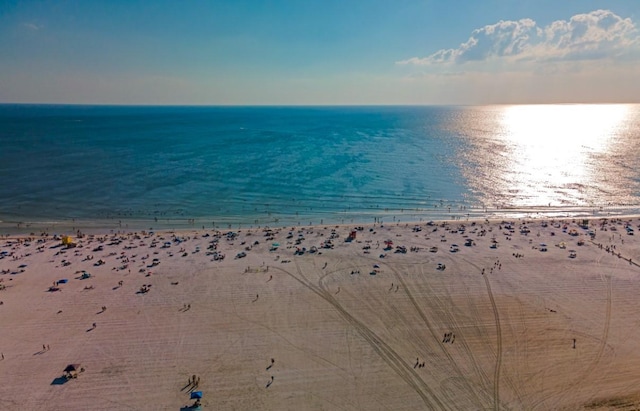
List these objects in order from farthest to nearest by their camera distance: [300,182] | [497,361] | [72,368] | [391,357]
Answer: [300,182] → [391,357] → [497,361] → [72,368]

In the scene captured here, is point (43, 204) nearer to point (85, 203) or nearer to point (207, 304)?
point (85, 203)

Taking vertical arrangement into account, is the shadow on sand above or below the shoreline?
below

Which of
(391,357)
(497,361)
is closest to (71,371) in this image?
(391,357)

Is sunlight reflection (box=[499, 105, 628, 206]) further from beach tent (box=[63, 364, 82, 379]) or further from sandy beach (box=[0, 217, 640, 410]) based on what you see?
beach tent (box=[63, 364, 82, 379])

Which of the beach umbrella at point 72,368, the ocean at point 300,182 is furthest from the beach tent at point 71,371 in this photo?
the ocean at point 300,182

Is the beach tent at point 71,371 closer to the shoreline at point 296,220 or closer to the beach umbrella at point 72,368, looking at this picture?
the beach umbrella at point 72,368

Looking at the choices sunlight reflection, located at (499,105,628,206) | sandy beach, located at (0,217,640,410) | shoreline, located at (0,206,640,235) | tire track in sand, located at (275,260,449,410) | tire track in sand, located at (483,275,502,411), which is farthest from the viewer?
sunlight reflection, located at (499,105,628,206)

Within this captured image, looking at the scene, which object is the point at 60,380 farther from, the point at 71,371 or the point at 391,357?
the point at 391,357

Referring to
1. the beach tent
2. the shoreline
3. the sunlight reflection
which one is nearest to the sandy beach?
the beach tent

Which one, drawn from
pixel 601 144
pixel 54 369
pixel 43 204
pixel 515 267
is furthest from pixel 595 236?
pixel 601 144
